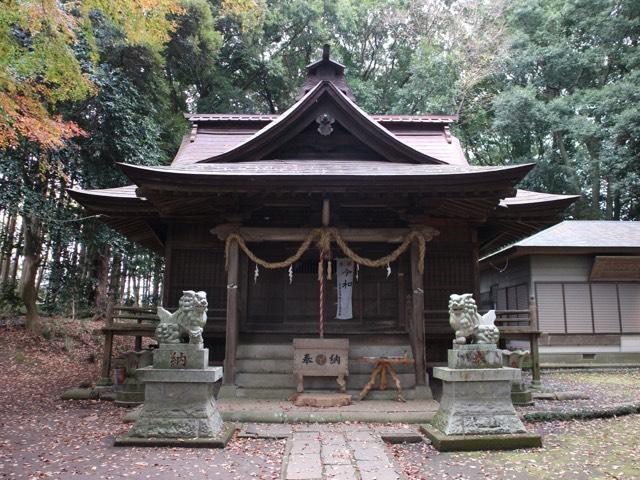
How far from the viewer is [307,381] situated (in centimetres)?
855

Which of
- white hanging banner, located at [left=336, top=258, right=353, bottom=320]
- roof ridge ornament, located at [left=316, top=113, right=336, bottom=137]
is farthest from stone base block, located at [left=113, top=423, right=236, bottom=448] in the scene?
roof ridge ornament, located at [left=316, top=113, right=336, bottom=137]

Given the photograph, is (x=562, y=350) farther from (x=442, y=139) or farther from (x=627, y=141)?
(x=627, y=141)

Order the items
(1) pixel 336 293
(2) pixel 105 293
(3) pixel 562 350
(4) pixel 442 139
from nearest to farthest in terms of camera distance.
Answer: (1) pixel 336 293
(4) pixel 442 139
(3) pixel 562 350
(2) pixel 105 293

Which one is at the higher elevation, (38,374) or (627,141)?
(627,141)

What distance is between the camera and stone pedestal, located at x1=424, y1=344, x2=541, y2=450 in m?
5.87

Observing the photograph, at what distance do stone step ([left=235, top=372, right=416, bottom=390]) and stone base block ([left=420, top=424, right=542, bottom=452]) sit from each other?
2662 millimetres

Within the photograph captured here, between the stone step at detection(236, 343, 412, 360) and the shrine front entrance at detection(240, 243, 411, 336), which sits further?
the shrine front entrance at detection(240, 243, 411, 336)

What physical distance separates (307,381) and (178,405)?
2991 mm

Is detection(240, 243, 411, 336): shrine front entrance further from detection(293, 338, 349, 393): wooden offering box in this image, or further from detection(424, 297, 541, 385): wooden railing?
detection(293, 338, 349, 393): wooden offering box

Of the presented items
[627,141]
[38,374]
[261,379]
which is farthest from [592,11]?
[38,374]

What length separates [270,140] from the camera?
9742mm

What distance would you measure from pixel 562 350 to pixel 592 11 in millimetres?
19841

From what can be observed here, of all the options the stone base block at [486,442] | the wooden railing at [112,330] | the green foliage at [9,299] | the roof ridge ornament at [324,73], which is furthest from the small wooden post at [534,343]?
the green foliage at [9,299]

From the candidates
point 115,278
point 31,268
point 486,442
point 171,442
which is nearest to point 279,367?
point 171,442
